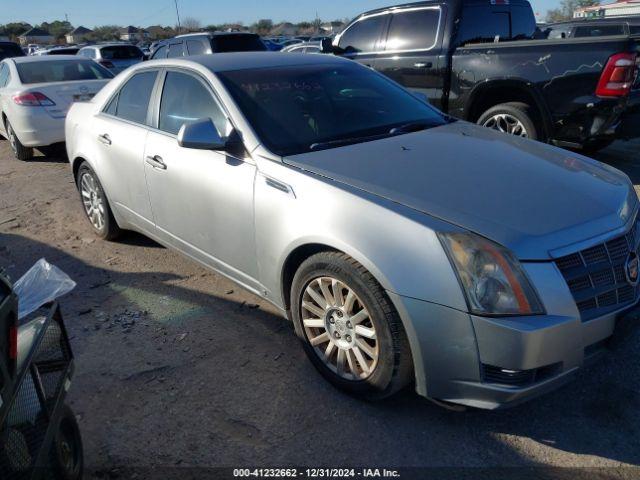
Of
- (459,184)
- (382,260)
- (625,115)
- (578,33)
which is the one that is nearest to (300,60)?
(459,184)

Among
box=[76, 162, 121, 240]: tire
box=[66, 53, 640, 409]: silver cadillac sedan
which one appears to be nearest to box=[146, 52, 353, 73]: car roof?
box=[66, 53, 640, 409]: silver cadillac sedan

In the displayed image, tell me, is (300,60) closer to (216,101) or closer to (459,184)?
(216,101)

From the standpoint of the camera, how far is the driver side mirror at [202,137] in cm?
315

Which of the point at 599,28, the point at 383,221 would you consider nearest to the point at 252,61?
the point at 383,221

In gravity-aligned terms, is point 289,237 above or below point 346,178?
below

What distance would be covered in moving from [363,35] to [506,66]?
262 centimetres

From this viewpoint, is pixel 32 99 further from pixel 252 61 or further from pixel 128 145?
pixel 252 61

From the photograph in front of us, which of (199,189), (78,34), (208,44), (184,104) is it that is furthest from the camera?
(78,34)

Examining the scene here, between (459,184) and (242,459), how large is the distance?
1.63 m

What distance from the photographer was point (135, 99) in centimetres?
438

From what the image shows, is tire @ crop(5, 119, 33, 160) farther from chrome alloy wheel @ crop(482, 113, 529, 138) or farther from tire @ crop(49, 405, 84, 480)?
tire @ crop(49, 405, 84, 480)

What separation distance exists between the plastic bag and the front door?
1031 mm

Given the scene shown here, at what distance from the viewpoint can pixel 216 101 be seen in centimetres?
348

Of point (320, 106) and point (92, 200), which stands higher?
point (320, 106)
